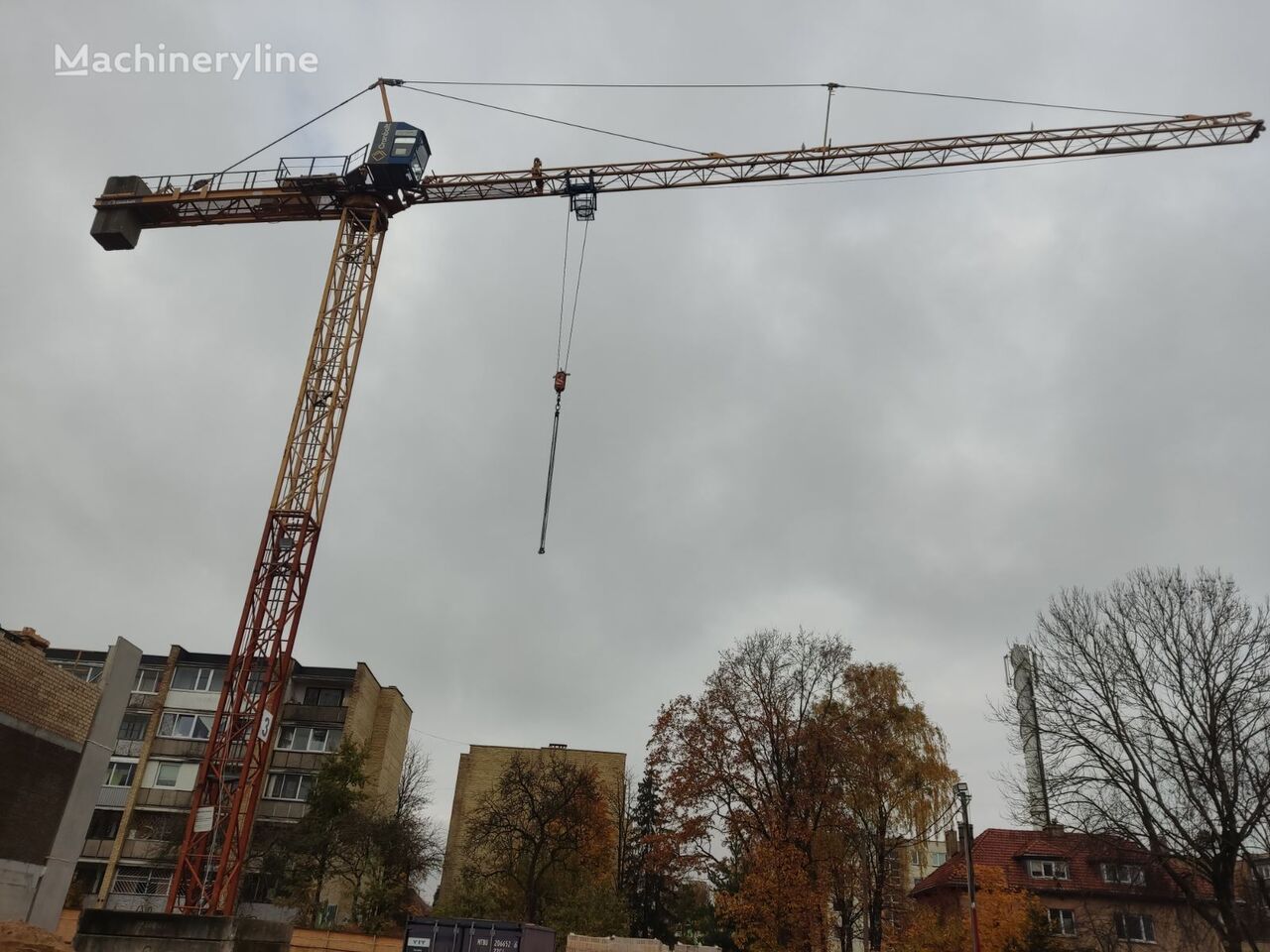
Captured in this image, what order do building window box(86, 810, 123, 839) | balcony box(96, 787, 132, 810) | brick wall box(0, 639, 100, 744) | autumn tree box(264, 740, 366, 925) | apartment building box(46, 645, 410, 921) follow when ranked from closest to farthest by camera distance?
1. brick wall box(0, 639, 100, 744)
2. autumn tree box(264, 740, 366, 925)
3. apartment building box(46, 645, 410, 921)
4. building window box(86, 810, 123, 839)
5. balcony box(96, 787, 132, 810)

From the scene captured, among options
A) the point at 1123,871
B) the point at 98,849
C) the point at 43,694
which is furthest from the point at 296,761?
the point at 1123,871

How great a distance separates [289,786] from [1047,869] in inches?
1669

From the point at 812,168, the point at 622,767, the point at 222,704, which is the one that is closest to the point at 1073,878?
the point at 622,767

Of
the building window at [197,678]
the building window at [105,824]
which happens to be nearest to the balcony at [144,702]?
the building window at [197,678]

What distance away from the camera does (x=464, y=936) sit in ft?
82.1

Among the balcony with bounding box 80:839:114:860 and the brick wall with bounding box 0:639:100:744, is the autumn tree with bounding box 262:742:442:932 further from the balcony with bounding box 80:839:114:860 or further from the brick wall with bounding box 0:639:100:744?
the brick wall with bounding box 0:639:100:744

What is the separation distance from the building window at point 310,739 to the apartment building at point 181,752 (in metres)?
0.06

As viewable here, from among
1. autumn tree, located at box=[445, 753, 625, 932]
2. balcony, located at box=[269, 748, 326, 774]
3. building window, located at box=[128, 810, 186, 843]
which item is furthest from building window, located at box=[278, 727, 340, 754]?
autumn tree, located at box=[445, 753, 625, 932]

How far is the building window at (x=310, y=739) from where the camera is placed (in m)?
54.1

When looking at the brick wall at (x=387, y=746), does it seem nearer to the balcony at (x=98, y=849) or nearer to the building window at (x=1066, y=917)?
the balcony at (x=98, y=849)

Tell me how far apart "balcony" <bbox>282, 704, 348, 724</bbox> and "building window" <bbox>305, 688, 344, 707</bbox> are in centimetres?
54

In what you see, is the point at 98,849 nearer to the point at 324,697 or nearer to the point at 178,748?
the point at 178,748

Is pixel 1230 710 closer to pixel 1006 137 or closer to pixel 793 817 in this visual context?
pixel 793 817

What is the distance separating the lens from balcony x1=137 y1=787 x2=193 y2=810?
51.6 metres
